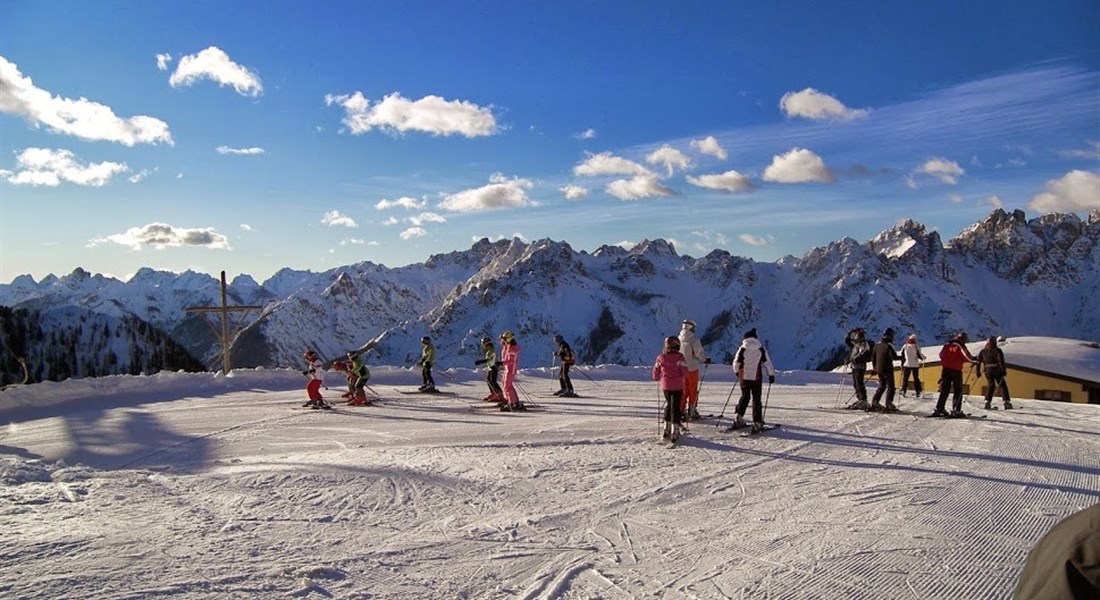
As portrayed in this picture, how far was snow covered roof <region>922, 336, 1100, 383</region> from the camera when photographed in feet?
97.2

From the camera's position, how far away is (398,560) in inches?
243

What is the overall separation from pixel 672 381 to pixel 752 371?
189cm

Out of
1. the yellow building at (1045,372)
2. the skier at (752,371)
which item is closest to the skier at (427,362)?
the skier at (752,371)

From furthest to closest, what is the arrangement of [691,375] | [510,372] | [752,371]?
[510,372] < [691,375] < [752,371]

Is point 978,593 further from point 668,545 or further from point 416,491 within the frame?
point 416,491

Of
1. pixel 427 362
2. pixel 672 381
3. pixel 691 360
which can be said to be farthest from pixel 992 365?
pixel 427 362

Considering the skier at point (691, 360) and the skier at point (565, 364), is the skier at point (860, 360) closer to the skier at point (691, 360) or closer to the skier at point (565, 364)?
the skier at point (691, 360)

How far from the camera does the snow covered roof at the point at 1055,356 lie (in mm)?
29641

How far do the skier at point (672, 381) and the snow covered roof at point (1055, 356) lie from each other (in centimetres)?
2337

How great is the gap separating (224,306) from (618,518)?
82.3 ft

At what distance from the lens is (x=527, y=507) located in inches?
314

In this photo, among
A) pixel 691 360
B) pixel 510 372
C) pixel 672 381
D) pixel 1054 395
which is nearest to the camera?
pixel 672 381

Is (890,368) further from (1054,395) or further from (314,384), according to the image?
(1054,395)

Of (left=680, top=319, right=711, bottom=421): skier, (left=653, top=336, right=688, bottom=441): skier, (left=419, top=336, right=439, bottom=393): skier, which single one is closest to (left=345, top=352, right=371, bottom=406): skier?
(left=419, top=336, right=439, bottom=393): skier
